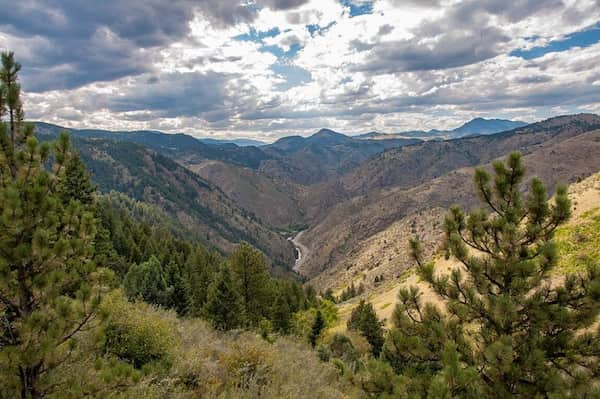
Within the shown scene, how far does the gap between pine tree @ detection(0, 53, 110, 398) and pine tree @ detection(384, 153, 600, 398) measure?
7006mm

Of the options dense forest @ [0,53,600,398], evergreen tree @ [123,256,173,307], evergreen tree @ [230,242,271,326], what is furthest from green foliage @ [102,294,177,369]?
evergreen tree @ [230,242,271,326]

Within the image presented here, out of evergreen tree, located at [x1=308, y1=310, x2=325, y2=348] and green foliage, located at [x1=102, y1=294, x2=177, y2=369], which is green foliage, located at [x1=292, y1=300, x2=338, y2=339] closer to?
evergreen tree, located at [x1=308, y1=310, x2=325, y2=348]

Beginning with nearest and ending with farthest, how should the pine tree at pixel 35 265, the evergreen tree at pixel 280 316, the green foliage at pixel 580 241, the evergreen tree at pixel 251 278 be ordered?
1. the pine tree at pixel 35 265
2. the green foliage at pixel 580 241
3. the evergreen tree at pixel 251 278
4. the evergreen tree at pixel 280 316

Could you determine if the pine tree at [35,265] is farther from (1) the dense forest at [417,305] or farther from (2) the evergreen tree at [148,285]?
(2) the evergreen tree at [148,285]

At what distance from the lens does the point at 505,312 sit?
762 cm

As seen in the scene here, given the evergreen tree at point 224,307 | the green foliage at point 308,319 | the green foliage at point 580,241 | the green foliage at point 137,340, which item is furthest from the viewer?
the green foliage at point 308,319

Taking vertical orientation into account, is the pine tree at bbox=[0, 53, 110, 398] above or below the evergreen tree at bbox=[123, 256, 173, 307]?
above

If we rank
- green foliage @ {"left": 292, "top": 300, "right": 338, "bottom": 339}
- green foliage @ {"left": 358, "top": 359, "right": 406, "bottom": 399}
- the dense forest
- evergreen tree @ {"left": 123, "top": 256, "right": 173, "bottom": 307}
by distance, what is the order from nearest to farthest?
1. the dense forest
2. green foliage @ {"left": 358, "top": 359, "right": 406, "bottom": 399}
3. evergreen tree @ {"left": 123, "top": 256, "right": 173, "bottom": 307}
4. green foliage @ {"left": 292, "top": 300, "right": 338, "bottom": 339}

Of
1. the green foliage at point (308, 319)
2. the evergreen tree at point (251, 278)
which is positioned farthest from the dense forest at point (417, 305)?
the green foliage at point (308, 319)

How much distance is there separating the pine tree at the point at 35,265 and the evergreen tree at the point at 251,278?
27.6 meters

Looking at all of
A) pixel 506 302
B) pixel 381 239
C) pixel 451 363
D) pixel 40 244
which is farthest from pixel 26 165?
pixel 381 239

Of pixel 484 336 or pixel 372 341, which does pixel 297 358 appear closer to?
pixel 484 336

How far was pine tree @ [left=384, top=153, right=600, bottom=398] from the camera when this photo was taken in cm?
725

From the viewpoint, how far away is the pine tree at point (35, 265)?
6.86 metres
